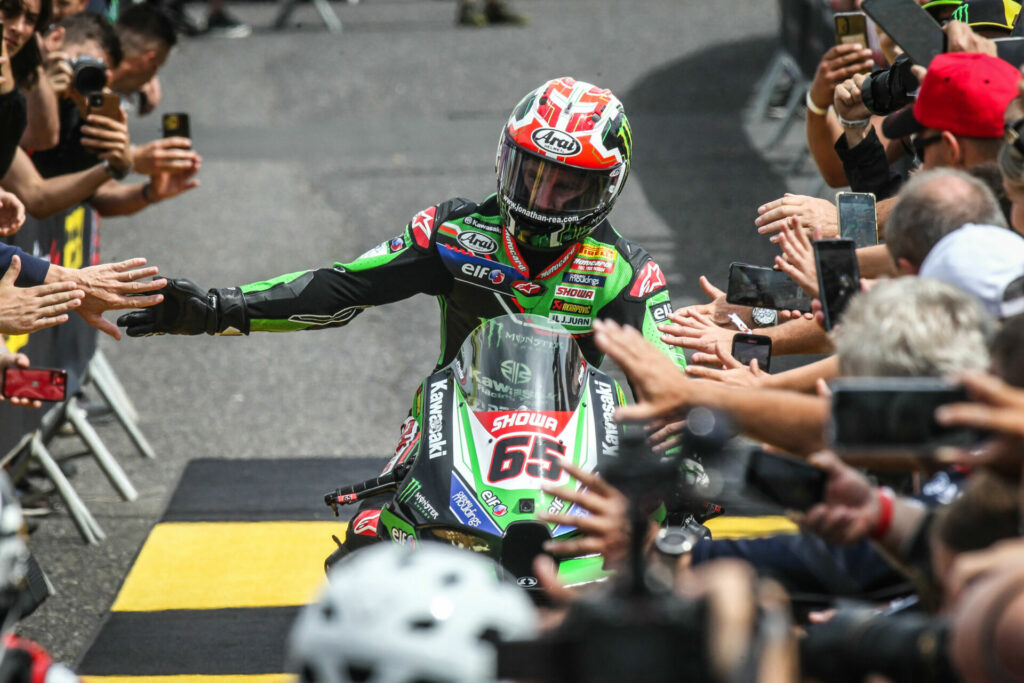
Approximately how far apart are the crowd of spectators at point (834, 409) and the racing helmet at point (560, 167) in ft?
1.59

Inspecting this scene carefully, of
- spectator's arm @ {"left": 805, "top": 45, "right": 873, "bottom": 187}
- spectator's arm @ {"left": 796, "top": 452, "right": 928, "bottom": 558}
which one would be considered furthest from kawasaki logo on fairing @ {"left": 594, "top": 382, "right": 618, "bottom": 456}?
spectator's arm @ {"left": 805, "top": 45, "right": 873, "bottom": 187}

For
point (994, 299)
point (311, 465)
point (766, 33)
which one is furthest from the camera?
point (766, 33)

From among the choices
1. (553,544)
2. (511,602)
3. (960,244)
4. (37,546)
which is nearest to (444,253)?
(553,544)

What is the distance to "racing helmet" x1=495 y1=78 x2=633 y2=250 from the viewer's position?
4.25 meters

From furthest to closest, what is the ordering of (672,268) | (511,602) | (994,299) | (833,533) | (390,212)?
(390,212) < (672,268) < (994,299) < (833,533) < (511,602)

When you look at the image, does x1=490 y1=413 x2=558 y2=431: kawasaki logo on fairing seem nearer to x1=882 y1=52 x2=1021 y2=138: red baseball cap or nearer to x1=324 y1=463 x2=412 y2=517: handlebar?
x1=324 y1=463 x2=412 y2=517: handlebar

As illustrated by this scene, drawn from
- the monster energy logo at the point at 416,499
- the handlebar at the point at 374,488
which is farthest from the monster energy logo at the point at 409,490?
the handlebar at the point at 374,488

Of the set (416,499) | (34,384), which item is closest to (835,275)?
(416,499)

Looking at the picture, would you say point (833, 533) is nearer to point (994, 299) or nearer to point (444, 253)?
point (994, 299)

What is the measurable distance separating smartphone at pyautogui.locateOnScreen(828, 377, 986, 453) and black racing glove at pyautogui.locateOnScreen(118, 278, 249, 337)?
2.35 meters

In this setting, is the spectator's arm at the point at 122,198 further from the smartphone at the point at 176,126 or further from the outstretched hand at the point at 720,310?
the outstretched hand at the point at 720,310

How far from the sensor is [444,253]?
439cm

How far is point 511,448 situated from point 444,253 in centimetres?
99

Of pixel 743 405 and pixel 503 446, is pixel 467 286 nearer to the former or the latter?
pixel 503 446
